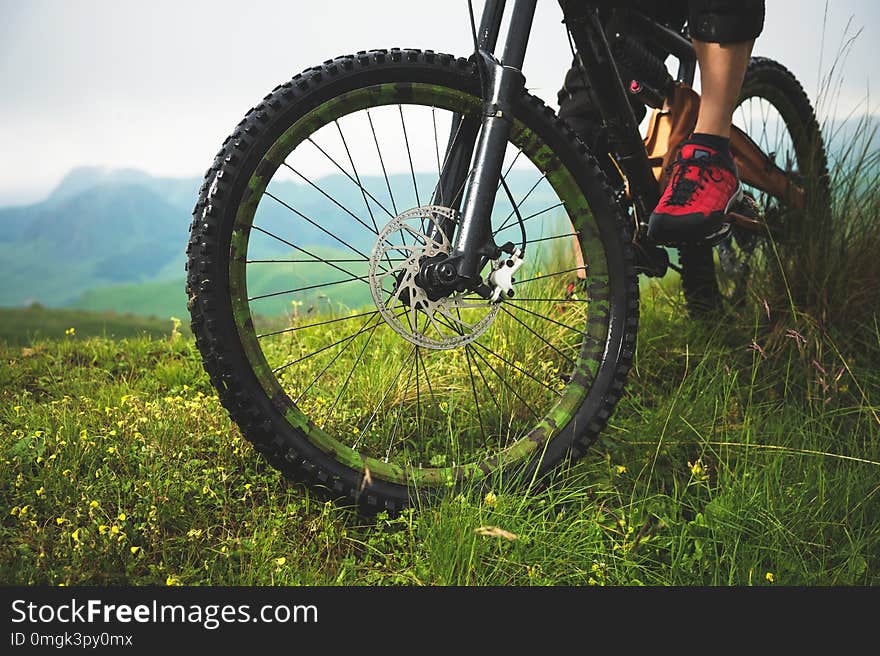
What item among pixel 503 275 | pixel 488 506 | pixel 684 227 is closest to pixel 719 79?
pixel 684 227

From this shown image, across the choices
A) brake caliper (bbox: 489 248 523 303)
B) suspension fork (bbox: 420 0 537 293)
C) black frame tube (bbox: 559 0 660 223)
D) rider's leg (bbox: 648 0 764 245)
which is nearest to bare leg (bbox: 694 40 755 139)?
rider's leg (bbox: 648 0 764 245)

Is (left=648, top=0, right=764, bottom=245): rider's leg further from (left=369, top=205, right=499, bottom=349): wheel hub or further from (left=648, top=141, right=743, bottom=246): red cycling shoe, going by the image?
(left=369, top=205, right=499, bottom=349): wheel hub

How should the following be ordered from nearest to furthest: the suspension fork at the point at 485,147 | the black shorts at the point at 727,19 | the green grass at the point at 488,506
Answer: the green grass at the point at 488,506 → the suspension fork at the point at 485,147 → the black shorts at the point at 727,19

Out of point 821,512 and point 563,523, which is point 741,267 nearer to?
point 821,512

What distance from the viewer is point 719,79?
6.97 ft

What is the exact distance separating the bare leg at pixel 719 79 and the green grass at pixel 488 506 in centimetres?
67

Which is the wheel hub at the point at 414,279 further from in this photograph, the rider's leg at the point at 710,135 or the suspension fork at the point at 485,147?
the rider's leg at the point at 710,135

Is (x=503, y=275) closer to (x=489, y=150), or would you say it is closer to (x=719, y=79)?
(x=489, y=150)

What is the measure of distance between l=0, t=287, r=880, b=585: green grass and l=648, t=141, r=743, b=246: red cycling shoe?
417 mm

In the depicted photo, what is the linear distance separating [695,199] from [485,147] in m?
0.68

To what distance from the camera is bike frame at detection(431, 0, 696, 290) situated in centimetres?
170

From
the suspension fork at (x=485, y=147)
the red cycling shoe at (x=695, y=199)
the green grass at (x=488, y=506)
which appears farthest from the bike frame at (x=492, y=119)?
the green grass at (x=488, y=506)

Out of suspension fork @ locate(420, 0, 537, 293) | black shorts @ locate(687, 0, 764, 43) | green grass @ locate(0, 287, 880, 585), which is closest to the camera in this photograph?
green grass @ locate(0, 287, 880, 585)

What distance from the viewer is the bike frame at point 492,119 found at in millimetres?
1702
